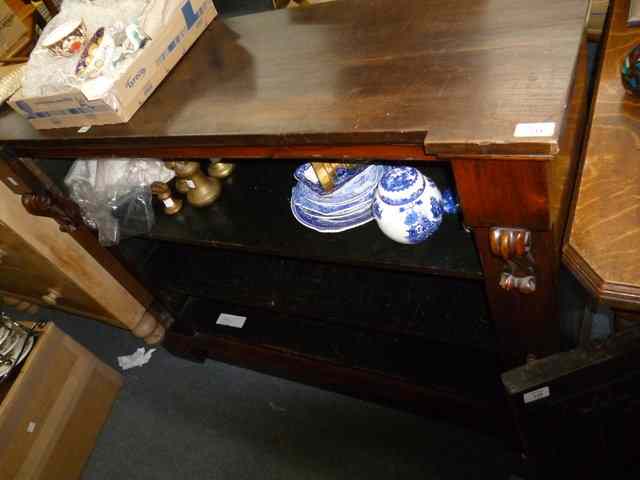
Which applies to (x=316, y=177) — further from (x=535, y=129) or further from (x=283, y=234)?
(x=535, y=129)

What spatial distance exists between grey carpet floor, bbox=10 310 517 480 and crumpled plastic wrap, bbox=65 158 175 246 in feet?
2.18

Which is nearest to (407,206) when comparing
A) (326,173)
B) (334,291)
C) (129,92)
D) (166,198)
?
(326,173)

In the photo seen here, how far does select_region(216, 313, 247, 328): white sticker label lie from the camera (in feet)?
5.15

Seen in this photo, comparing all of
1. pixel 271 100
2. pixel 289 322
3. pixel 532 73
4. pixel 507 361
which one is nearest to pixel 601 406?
pixel 507 361

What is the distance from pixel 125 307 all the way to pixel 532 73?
1499 mm

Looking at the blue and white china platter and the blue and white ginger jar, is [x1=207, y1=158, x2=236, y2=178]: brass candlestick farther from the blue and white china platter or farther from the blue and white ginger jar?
the blue and white ginger jar

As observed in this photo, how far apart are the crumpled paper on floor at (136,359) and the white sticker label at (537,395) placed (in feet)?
4.75

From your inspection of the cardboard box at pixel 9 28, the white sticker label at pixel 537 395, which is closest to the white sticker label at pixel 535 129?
the white sticker label at pixel 537 395

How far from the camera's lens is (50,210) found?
4.18 feet

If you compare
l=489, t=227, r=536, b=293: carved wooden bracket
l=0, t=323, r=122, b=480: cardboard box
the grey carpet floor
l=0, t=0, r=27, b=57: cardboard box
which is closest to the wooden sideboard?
l=489, t=227, r=536, b=293: carved wooden bracket

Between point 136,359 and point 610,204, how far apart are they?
1.67 meters

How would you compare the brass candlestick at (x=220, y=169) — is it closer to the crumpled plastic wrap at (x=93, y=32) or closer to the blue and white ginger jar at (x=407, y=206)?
the crumpled plastic wrap at (x=93, y=32)

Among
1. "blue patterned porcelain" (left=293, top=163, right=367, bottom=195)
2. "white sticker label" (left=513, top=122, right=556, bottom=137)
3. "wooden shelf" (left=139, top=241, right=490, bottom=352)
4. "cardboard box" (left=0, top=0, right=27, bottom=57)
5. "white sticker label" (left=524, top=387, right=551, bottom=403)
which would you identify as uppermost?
"white sticker label" (left=513, top=122, right=556, bottom=137)

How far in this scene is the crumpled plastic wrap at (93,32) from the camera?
3.09 ft
